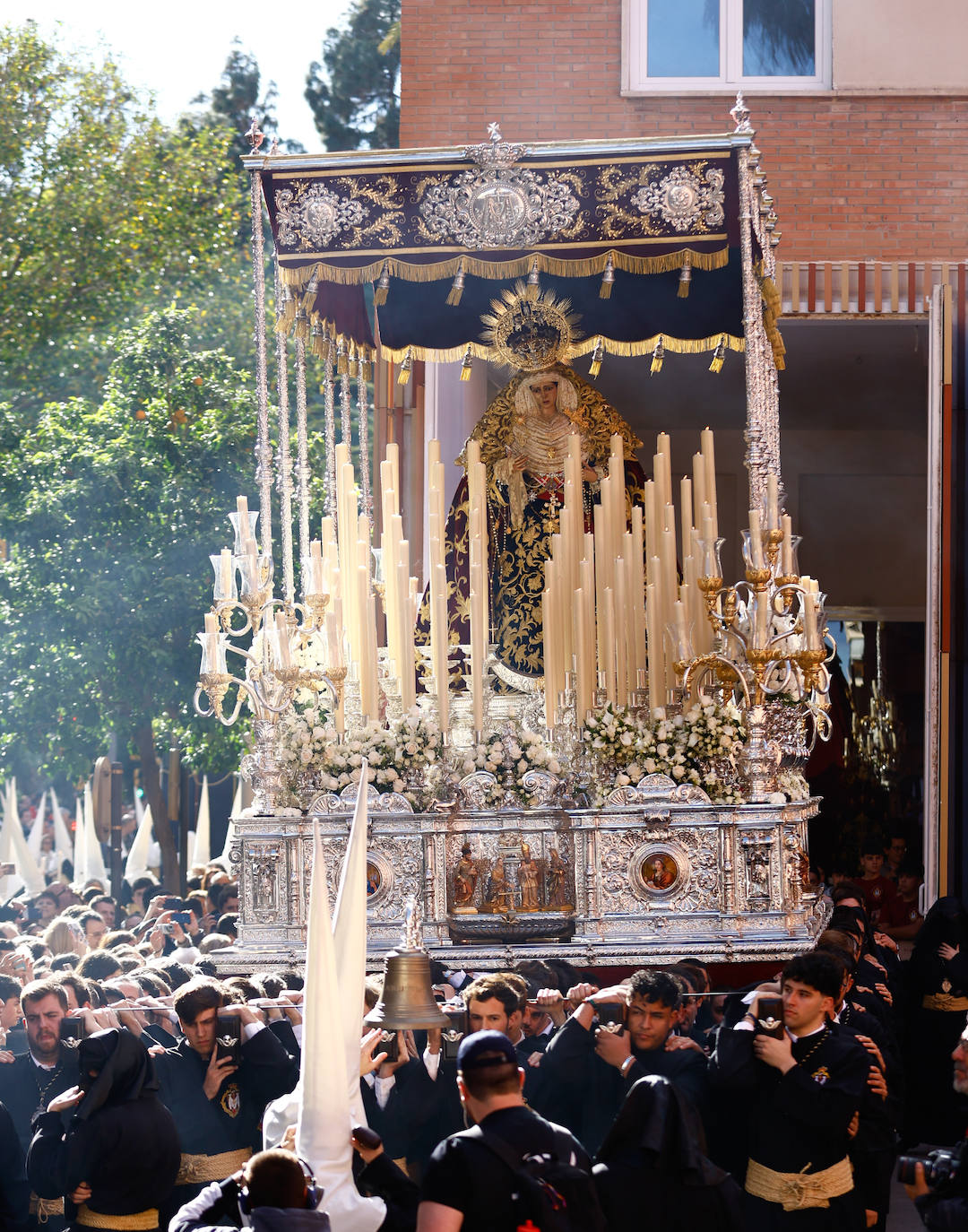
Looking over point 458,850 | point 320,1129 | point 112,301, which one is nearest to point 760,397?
point 458,850

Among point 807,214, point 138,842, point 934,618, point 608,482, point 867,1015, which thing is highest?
point 807,214

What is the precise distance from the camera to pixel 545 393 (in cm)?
1035

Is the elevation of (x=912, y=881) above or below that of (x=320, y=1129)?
below

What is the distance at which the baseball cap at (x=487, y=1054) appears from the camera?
4.11 meters

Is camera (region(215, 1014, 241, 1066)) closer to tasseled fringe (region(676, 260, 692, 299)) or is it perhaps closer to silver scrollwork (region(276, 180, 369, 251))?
silver scrollwork (region(276, 180, 369, 251))

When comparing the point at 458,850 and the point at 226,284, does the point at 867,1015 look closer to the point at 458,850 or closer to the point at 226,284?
the point at 458,850

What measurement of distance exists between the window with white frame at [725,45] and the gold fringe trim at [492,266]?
162 inches

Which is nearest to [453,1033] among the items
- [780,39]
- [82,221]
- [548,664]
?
[548,664]

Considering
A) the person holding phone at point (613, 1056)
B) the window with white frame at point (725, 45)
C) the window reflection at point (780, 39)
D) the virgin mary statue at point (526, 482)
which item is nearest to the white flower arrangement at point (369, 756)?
the virgin mary statue at point (526, 482)

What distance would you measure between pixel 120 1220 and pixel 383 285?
217 inches

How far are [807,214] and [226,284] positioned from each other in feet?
44.2

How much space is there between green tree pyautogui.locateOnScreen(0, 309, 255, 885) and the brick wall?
15.7ft

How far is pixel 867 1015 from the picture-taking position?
596 centimetres

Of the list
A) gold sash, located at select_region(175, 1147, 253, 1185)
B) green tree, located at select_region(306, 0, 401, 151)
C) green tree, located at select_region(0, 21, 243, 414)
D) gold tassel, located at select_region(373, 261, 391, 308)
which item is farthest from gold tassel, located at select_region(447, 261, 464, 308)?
green tree, located at select_region(306, 0, 401, 151)
